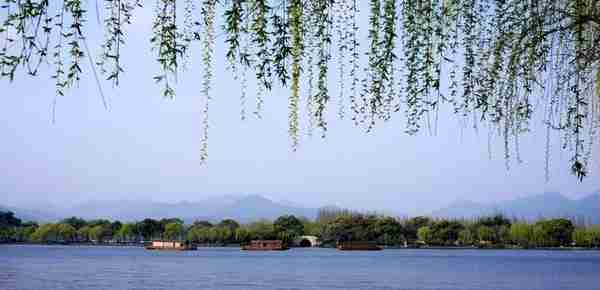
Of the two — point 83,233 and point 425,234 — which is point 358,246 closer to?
point 425,234

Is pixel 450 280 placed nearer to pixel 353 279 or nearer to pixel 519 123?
pixel 353 279

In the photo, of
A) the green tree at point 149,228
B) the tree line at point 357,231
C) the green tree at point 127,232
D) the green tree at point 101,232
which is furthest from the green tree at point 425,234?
the green tree at point 101,232

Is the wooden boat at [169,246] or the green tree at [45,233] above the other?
the green tree at [45,233]

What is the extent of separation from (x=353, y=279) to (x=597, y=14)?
163 ft

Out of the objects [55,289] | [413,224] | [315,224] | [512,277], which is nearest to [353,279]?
[512,277]

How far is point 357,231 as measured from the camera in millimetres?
135125

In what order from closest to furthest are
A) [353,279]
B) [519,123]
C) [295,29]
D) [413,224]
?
[295,29] → [519,123] → [353,279] → [413,224]

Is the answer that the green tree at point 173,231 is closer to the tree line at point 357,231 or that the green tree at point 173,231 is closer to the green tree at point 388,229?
the tree line at point 357,231

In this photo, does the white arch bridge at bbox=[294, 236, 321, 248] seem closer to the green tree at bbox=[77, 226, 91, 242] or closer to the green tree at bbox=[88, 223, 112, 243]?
the green tree at bbox=[88, 223, 112, 243]

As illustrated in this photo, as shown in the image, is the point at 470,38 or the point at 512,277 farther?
the point at 512,277

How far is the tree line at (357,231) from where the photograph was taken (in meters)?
131

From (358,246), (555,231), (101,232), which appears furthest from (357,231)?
(101,232)

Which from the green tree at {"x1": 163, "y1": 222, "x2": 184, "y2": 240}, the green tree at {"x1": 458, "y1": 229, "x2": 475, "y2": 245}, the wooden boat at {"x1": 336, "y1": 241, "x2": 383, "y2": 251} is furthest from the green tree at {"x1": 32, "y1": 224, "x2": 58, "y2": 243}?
the green tree at {"x1": 458, "y1": 229, "x2": 475, "y2": 245}

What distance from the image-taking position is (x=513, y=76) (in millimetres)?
3178
